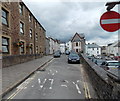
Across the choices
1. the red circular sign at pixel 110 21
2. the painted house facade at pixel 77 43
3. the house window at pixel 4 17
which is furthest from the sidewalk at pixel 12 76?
the painted house facade at pixel 77 43

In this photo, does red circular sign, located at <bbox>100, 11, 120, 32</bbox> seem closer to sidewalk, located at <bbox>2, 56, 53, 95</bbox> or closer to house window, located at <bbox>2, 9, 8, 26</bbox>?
sidewalk, located at <bbox>2, 56, 53, 95</bbox>

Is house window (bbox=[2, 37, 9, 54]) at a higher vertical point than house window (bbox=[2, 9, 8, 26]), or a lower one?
lower

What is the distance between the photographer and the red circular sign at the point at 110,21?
8.39ft

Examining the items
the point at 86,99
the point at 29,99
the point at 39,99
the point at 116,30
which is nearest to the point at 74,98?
the point at 86,99

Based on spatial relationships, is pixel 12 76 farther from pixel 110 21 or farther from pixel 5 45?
pixel 110 21

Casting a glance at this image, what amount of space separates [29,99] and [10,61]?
9.11 metres

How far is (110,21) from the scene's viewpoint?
8.54 ft

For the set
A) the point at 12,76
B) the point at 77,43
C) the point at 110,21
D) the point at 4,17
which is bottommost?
the point at 12,76

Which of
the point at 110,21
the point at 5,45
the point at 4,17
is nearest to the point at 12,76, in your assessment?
the point at 5,45

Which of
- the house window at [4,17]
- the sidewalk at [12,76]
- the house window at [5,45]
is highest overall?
the house window at [4,17]

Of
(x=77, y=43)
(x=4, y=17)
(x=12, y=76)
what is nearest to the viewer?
(x=12, y=76)

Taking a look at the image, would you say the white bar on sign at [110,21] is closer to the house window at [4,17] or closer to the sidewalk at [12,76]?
the sidewalk at [12,76]

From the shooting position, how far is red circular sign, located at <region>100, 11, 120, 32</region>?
2559mm

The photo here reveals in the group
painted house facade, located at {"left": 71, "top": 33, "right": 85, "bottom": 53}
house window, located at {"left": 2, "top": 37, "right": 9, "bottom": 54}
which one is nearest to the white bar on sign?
house window, located at {"left": 2, "top": 37, "right": 9, "bottom": 54}
